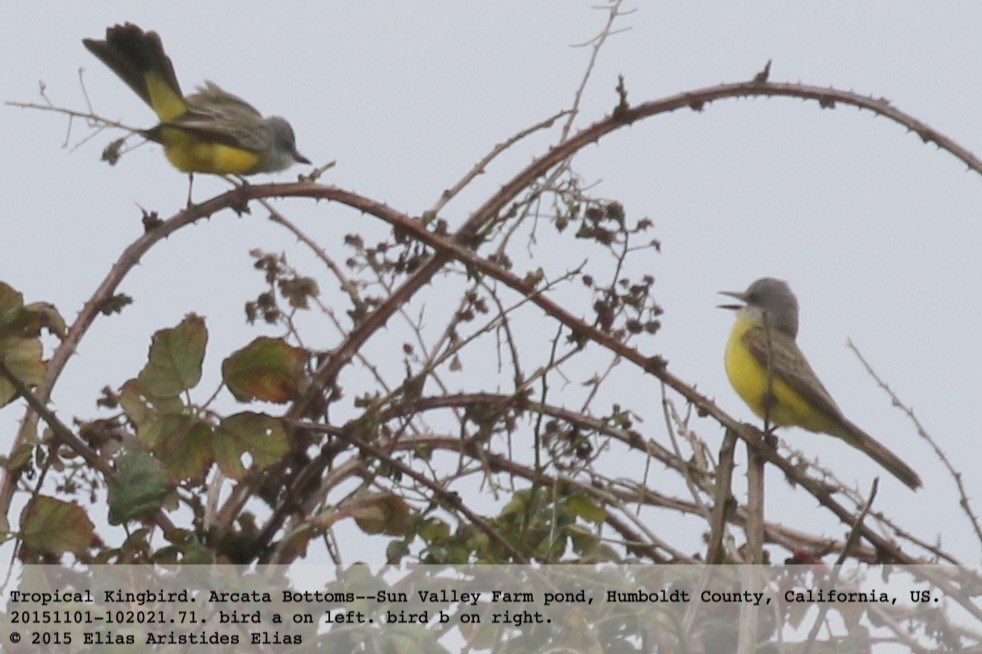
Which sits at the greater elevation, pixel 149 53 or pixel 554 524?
pixel 149 53

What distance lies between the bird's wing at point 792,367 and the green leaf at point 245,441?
4.41ft

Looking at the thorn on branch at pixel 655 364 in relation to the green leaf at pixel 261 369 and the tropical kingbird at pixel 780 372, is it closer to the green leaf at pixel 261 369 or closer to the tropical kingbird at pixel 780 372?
the green leaf at pixel 261 369

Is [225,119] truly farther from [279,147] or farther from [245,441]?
[245,441]

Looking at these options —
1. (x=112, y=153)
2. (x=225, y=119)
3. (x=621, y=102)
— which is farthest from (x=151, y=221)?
(x=225, y=119)

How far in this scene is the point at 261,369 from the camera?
178cm

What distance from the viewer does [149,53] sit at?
2764mm

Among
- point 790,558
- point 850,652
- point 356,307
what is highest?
point 356,307

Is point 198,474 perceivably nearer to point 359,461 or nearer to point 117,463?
point 117,463

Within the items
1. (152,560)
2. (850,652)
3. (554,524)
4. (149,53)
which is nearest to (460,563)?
(554,524)

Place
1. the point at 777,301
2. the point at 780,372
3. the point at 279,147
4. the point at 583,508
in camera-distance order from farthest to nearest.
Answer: the point at 279,147, the point at 777,301, the point at 780,372, the point at 583,508

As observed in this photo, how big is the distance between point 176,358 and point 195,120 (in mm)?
1637

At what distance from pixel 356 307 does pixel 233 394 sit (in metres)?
0.33

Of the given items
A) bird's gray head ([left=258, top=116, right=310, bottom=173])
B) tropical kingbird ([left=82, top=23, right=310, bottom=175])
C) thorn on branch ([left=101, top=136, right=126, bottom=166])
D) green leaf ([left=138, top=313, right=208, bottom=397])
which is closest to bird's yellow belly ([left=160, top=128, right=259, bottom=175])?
tropical kingbird ([left=82, top=23, right=310, bottom=175])

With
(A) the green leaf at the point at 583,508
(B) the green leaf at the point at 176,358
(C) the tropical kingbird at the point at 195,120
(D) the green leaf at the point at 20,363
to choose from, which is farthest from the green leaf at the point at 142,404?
(C) the tropical kingbird at the point at 195,120
